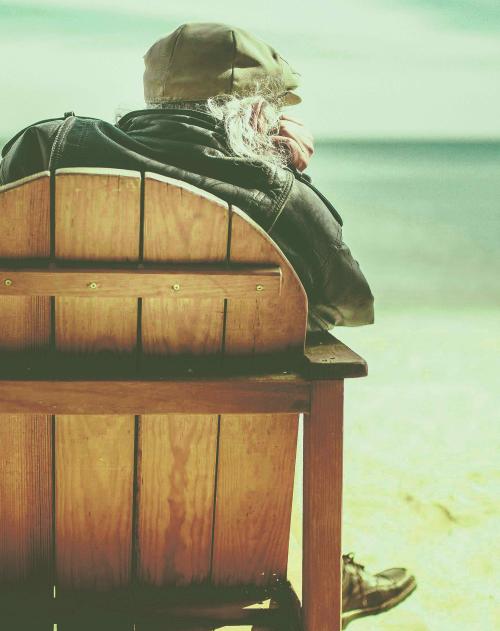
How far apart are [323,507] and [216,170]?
80 centimetres

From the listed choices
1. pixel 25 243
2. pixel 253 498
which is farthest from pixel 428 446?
pixel 25 243

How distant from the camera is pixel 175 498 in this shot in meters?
1.91

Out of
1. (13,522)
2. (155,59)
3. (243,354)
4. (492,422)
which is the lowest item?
(492,422)

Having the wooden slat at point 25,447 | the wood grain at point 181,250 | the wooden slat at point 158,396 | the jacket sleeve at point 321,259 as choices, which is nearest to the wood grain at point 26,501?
the wooden slat at point 25,447

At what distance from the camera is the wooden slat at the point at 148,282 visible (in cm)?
160

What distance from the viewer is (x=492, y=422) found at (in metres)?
4.14

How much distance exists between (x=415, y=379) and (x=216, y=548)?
318cm

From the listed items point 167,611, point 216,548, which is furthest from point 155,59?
point 167,611

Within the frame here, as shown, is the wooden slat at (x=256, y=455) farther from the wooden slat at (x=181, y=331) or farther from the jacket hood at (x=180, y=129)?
the jacket hood at (x=180, y=129)

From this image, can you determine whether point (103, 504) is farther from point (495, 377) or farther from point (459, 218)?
point (459, 218)

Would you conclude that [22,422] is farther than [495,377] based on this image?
No

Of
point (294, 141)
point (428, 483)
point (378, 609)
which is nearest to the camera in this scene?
point (294, 141)

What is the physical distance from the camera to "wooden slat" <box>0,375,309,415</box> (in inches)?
64.7

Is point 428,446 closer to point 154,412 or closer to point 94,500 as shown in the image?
point 94,500
